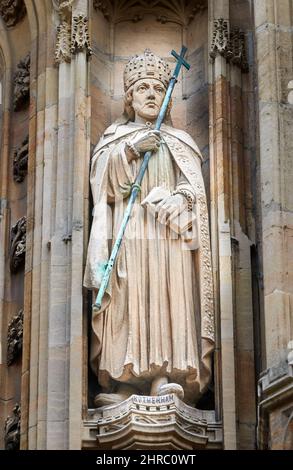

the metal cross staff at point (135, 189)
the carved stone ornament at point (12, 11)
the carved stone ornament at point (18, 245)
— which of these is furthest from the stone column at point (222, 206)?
the carved stone ornament at point (12, 11)

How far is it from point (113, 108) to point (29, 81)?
1.00 m

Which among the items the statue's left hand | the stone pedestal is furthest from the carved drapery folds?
the stone pedestal

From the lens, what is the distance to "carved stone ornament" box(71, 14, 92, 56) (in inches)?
913

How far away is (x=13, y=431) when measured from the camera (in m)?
22.3

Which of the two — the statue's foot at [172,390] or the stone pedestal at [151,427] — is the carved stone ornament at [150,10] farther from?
the stone pedestal at [151,427]

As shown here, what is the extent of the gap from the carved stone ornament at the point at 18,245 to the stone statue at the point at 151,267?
103 cm

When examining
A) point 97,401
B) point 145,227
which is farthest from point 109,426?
point 145,227

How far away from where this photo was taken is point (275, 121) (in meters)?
21.6

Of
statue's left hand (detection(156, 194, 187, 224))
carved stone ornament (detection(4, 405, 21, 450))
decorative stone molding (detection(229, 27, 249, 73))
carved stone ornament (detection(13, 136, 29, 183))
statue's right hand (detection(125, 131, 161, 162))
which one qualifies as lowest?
carved stone ornament (detection(4, 405, 21, 450))

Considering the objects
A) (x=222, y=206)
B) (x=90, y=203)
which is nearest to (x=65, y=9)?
(x=90, y=203)

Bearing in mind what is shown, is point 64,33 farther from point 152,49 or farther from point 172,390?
point 172,390

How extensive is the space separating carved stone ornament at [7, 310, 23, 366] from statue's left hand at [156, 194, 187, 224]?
5.49 ft

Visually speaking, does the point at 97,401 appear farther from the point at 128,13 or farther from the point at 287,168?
the point at 128,13

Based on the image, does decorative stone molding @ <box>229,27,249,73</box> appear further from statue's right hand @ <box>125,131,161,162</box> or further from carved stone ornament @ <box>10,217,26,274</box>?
carved stone ornament @ <box>10,217,26,274</box>
